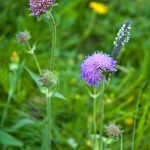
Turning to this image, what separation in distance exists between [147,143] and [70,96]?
17.1 inches

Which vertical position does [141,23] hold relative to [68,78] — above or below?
→ above

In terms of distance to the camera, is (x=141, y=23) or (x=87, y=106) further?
(x=141, y=23)

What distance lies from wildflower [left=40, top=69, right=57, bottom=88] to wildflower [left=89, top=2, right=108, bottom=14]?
1.22 m

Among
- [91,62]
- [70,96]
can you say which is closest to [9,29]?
[70,96]

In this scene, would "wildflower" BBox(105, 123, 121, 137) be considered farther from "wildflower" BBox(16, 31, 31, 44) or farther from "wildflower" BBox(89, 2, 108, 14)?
"wildflower" BBox(89, 2, 108, 14)

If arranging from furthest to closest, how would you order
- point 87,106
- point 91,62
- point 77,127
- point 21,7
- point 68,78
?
point 21,7 < point 68,78 < point 87,106 < point 77,127 < point 91,62

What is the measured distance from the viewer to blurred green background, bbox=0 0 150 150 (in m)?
1.78

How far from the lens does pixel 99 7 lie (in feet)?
8.14

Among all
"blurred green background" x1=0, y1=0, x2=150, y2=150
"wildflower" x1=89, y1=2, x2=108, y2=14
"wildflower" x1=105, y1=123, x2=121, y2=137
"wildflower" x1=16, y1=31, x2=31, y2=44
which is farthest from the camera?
"wildflower" x1=89, y1=2, x2=108, y2=14

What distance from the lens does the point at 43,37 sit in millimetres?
2348

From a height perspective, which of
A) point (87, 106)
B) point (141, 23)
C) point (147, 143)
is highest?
point (141, 23)

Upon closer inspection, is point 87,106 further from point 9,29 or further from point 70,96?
point 9,29

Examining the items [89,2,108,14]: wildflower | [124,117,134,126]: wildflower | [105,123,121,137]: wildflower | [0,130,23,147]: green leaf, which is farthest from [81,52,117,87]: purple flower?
[89,2,108,14]: wildflower

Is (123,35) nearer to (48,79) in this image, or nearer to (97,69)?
(97,69)
